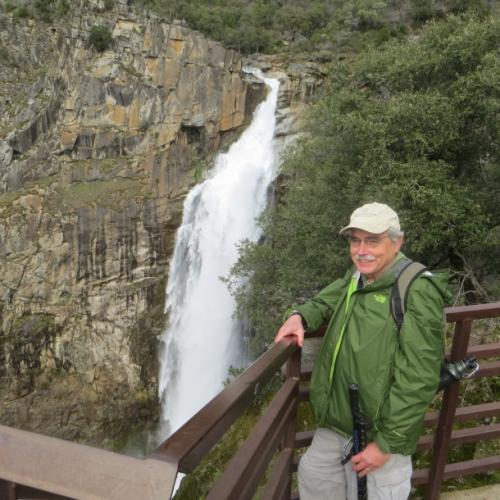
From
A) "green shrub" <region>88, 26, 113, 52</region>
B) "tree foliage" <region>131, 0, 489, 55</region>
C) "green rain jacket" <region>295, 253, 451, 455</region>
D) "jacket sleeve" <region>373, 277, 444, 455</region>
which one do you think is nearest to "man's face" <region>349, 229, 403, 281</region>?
"green rain jacket" <region>295, 253, 451, 455</region>

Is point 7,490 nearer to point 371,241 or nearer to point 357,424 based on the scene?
point 357,424

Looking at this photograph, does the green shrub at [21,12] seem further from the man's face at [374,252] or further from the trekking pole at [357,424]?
the trekking pole at [357,424]

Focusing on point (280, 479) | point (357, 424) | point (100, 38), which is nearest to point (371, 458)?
point (357, 424)

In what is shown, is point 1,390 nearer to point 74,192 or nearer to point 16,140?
point 74,192

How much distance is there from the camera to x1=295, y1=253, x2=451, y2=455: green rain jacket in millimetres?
2129

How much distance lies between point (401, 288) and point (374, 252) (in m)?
0.25

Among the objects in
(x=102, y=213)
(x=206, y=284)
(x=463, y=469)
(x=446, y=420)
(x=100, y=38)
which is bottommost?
(x=206, y=284)

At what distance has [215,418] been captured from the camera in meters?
1.52

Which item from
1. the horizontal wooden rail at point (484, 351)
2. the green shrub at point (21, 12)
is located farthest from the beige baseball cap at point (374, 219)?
the green shrub at point (21, 12)

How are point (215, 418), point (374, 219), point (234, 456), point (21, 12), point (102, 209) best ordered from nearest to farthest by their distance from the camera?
point (215, 418)
point (234, 456)
point (374, 219)
point (102, 209)
point (21, 12)

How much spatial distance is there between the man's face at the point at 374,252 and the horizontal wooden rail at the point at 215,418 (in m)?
0.65

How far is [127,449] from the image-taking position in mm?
20594

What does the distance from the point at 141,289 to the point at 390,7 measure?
93.2 ft

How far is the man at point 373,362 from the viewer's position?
214 cm
